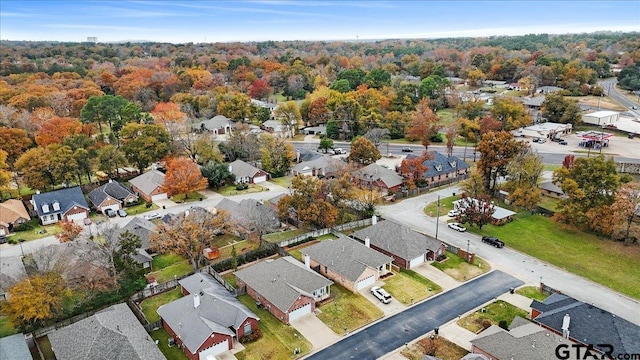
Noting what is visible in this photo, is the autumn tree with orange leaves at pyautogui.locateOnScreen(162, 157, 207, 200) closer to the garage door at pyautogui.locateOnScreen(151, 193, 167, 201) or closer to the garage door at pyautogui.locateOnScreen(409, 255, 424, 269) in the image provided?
the garage door at pyautogui.locateOnScreen(151, 193, 167, 201)

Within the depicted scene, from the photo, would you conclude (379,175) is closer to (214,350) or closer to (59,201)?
(214,350)

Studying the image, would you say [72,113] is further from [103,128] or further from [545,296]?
[545,296]

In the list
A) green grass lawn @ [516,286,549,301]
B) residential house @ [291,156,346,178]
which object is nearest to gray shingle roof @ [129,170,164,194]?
residential house @ [291,156,346,178]

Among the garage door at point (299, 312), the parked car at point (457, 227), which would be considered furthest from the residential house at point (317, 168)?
the garage door at point (299, 312)

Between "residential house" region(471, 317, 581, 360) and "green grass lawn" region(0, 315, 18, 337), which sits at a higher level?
"residential house" region(471, 317, 581, 360)

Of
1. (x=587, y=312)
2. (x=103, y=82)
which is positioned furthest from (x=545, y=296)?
(x=103, y=82)

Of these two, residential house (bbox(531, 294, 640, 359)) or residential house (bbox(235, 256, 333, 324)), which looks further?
residential house (bbox(235, 256, 333, 324))

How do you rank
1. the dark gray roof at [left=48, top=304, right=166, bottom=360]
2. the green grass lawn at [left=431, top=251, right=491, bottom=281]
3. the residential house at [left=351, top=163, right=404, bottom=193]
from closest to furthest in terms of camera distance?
the dark gray roof at [left=48, top=304, right=166, bottom=360], the green grass lawn at [left=431, top=251, right=491, bottom=281], the residential house at [left=351, top=163, right=404, bottom=193]
